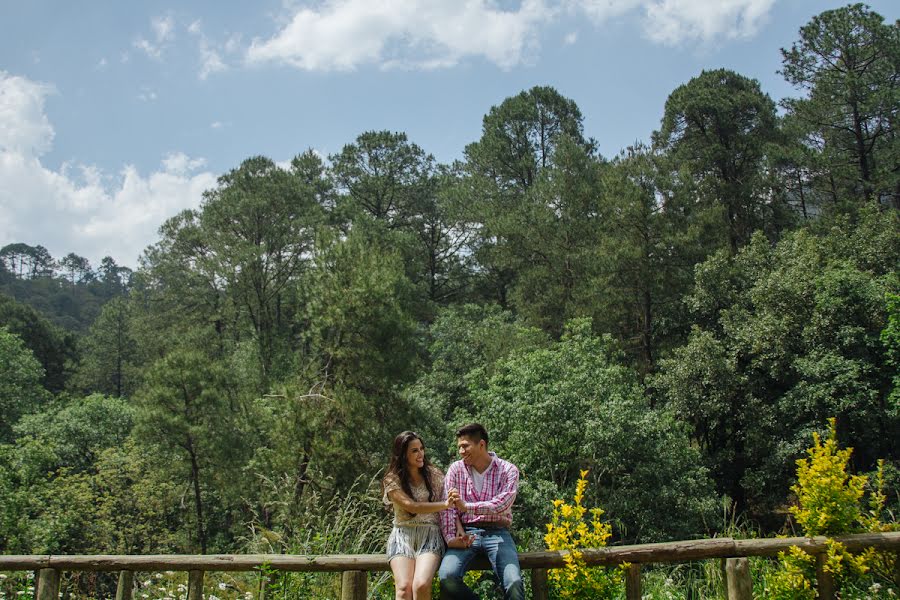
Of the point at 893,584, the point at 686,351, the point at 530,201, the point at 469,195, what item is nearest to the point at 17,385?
the point at 469,195

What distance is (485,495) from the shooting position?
4.15 metres

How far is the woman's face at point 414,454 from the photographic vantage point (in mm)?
4156

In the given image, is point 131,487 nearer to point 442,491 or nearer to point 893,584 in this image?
point 442,491

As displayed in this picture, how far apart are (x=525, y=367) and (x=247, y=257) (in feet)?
47.3

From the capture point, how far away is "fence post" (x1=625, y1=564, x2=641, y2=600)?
3.70 metres

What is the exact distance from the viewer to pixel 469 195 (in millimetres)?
26516

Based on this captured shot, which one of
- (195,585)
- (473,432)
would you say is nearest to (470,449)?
(473,432)

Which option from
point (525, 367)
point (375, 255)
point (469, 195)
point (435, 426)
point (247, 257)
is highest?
point (469, 195)

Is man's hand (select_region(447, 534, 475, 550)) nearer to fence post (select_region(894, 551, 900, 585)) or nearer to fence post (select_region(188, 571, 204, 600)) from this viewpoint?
fence post (select_region(188, 571, 204, 600))

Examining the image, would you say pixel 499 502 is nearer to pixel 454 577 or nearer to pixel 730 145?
pixel 454 577

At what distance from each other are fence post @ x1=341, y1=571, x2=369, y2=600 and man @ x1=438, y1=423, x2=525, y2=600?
0.47 metres

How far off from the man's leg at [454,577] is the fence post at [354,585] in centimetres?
47

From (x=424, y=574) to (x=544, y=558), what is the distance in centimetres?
70

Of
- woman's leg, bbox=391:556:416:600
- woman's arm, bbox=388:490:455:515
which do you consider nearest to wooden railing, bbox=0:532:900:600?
woman's leg, bbox=391:556:416:600
